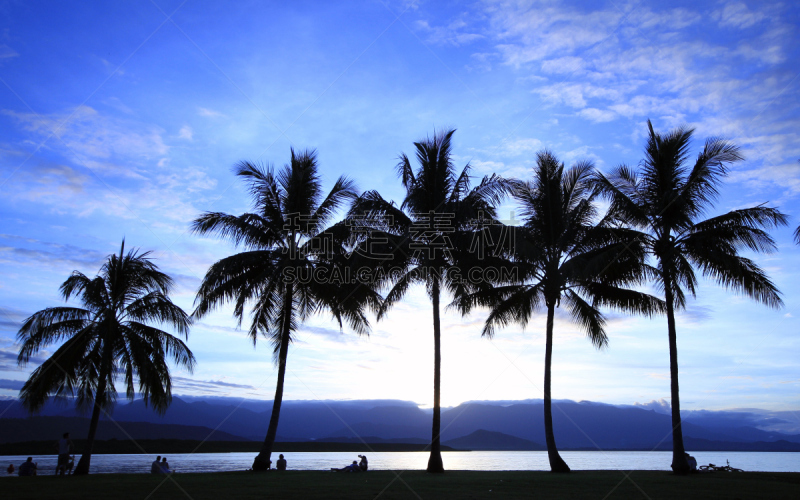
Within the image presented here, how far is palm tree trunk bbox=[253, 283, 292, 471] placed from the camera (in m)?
21.1

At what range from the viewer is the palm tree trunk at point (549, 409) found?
21359mm

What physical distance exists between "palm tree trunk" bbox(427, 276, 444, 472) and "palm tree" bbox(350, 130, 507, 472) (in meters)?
0.04

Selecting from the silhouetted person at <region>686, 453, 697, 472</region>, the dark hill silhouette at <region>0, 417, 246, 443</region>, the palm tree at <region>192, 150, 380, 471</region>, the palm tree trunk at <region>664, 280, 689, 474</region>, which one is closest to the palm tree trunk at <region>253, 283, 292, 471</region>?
the palm tree at <region>192, 150, 380, 471</region>

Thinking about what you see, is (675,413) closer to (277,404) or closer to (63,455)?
(277,404)

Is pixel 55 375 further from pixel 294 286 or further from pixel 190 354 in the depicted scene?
pixel 294 286

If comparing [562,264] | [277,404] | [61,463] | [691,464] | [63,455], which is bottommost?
[61,463]

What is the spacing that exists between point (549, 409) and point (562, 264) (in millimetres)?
5746

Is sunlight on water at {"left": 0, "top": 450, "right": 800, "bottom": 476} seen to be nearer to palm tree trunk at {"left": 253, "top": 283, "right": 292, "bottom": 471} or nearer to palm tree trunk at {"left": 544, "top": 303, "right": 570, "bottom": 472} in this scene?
palm tree trunk at {"left": 253, "top": 283, "right": 292, "bottom": 471}

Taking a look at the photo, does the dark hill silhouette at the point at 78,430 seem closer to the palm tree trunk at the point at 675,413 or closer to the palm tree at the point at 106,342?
the palm tree at the point at 106,342

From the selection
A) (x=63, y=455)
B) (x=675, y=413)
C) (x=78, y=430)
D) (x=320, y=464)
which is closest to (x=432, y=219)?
(x=675, y=413)

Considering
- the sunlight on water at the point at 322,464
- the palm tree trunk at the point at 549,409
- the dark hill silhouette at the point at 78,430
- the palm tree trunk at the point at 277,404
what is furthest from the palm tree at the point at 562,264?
the dark hill silhouette at the point at 78,430

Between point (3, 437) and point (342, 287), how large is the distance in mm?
114219

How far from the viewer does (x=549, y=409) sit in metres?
21.4

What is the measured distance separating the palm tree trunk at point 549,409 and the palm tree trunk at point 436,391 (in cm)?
424
